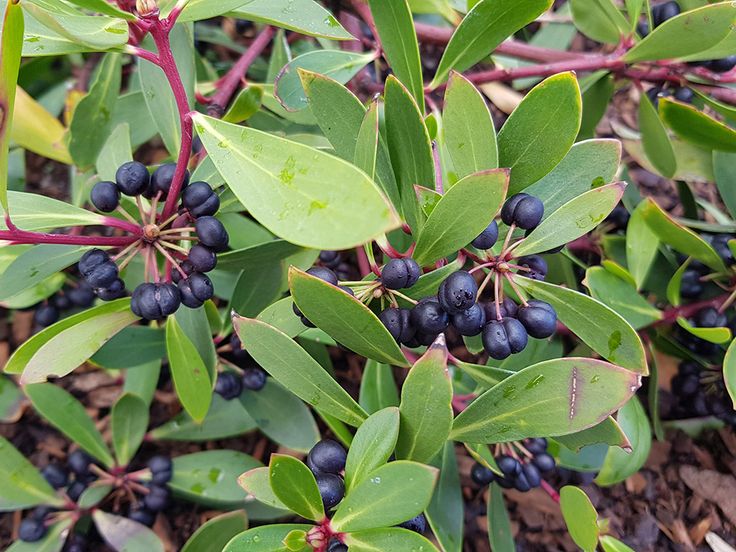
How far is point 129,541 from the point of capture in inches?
55.3

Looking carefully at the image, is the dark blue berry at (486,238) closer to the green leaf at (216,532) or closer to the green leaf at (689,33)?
the green leaf at (689,33)

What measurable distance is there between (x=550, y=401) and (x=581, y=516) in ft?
1.11

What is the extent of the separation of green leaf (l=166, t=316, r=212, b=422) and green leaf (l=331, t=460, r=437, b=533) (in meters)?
0.41

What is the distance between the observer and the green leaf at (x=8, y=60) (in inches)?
29.8

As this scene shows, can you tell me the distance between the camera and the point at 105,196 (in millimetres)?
1052

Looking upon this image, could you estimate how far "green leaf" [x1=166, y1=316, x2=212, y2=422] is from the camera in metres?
1.15

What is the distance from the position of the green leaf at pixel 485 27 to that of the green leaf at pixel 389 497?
2.53ft

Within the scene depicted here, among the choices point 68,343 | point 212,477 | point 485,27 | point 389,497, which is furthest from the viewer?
point 212,477

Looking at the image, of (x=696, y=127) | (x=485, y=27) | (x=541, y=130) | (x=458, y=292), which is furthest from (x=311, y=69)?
(x=696, y=127)

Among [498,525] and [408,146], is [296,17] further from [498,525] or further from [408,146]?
[498,525]

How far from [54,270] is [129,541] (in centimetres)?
67

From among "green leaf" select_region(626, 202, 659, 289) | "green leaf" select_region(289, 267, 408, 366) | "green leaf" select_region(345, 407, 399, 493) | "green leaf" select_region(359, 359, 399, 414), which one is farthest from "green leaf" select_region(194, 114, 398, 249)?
"green leaf" select_region(626, 202, 659, 289)

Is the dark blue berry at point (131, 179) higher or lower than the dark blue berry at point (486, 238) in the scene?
higher

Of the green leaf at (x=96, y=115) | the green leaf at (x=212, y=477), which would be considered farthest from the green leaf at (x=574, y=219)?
the green leaf at (x=96, y=115)
